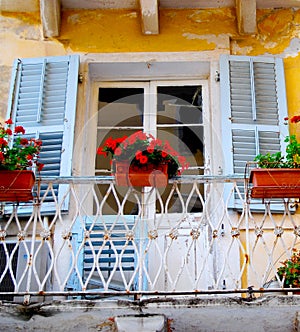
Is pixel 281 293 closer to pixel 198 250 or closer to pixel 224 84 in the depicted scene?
pixel 198 250

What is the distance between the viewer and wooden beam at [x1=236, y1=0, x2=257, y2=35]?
26.1ft

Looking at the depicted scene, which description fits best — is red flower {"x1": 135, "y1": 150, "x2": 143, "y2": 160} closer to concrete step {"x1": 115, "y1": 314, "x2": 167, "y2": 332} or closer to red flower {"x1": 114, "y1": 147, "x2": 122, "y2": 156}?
red flower {"x1": 114, "y1": 147, "x2": 122, "y2": 156}

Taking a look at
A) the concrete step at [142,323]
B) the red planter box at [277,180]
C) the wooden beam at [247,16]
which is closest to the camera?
the concrete step at [142,323]

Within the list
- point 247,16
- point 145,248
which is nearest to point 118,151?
point 145,248

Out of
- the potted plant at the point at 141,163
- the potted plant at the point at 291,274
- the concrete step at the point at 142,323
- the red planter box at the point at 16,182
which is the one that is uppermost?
the potted plant at the point at 141,163

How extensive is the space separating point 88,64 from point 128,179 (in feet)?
7.75

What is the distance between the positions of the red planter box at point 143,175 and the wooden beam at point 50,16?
105 inches

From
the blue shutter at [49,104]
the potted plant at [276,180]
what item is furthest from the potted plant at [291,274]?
the blue shutter at [49,104]

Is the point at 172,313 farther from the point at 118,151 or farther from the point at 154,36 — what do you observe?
the point at 154,36

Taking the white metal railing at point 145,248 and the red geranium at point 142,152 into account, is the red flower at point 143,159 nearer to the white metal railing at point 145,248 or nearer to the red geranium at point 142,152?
→ the red geranium at point 142,152

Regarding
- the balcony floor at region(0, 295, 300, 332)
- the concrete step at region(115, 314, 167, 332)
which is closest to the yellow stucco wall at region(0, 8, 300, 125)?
the balcony floor at region(0, 295, 300, 332)

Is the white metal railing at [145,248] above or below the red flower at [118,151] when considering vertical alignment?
below

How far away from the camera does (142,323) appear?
539 centimetres

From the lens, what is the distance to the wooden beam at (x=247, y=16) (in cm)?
795
